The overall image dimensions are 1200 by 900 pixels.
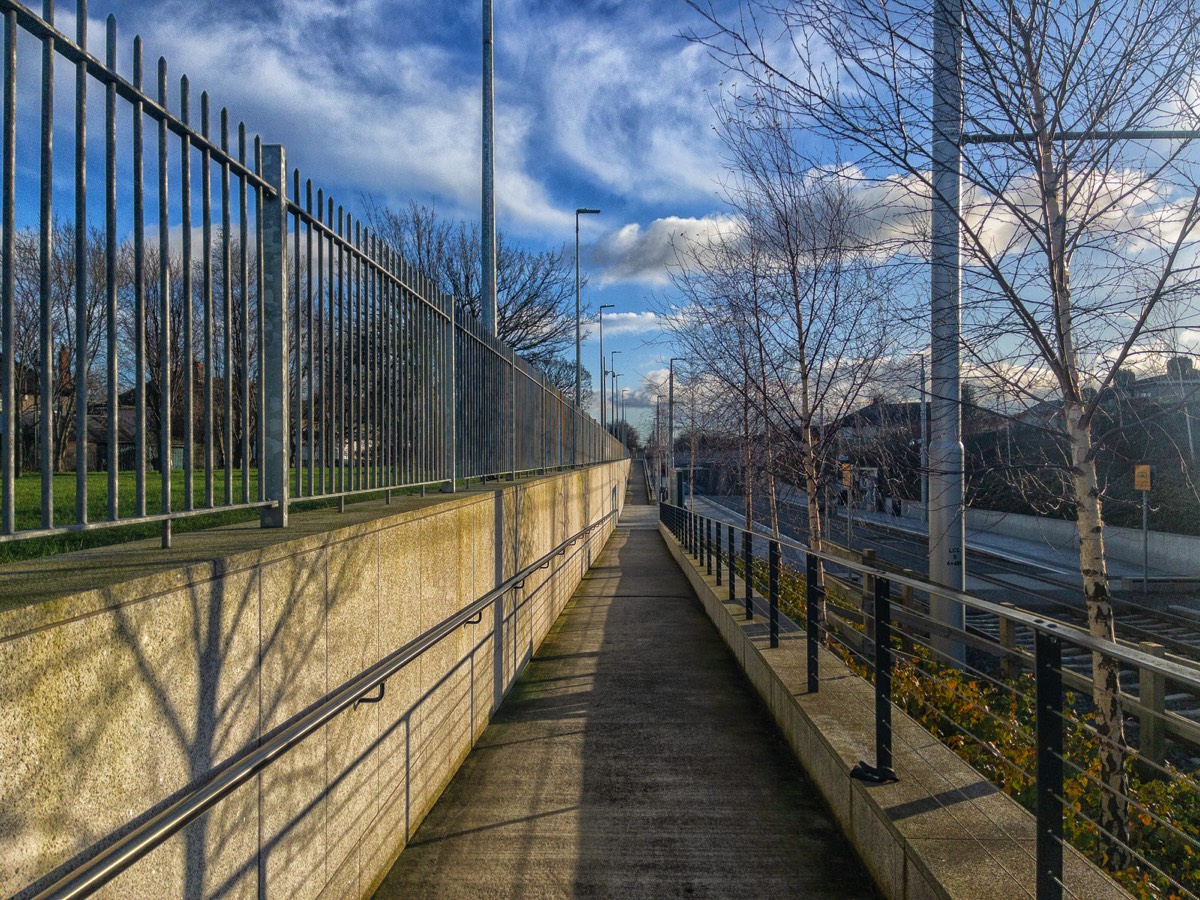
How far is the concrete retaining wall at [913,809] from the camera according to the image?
9.49ft

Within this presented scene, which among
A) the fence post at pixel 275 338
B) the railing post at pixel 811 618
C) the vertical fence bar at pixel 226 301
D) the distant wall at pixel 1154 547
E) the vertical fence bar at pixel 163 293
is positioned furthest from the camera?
the distant wall at pixel 1154 547

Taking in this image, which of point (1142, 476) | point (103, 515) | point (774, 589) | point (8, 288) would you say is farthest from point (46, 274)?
point (1142, 476)

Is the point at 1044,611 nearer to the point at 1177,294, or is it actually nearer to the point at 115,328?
the point at 1177,294

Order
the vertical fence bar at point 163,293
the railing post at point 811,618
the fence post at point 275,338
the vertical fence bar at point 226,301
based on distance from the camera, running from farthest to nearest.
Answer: the railing post at point 811,618 → the fence post at point 275,338 → the vertical fence bar at point 226,301 → the vertical fence bar at point 163,293

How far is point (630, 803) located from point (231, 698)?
2.95 m

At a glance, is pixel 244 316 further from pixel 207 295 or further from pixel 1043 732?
pixel 1043 732

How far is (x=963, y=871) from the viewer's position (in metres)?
2.95

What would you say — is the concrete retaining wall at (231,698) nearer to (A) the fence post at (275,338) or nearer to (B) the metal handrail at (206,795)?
(B) the metal handrail at (206,795)

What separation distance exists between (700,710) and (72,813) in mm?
5477

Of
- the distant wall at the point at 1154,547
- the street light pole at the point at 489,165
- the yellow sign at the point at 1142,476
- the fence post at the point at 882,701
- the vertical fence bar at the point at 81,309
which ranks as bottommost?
the distant wall at the point at 1154,547

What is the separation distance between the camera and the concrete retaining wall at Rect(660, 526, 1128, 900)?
2.89 m

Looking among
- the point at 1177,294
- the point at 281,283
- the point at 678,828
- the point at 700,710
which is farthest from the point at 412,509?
the point at 1177,294

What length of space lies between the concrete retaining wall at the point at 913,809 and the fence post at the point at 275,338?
113 inches

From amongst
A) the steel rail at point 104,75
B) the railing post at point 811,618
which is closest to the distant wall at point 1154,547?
the railing post at point 811,618
